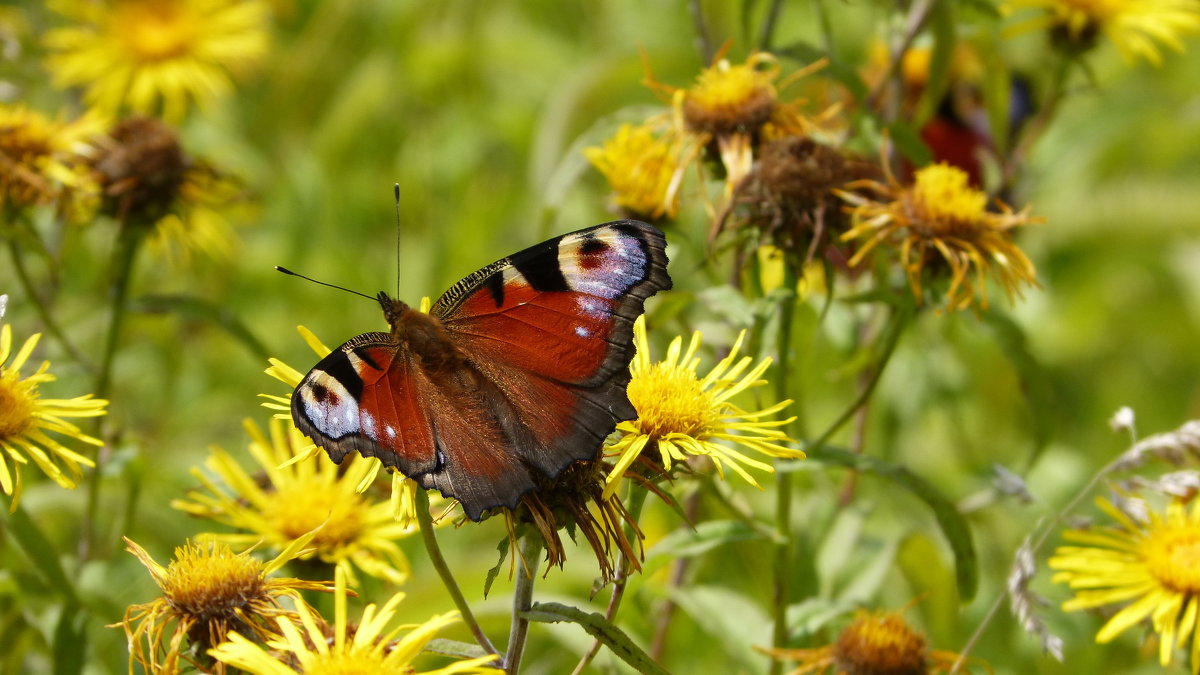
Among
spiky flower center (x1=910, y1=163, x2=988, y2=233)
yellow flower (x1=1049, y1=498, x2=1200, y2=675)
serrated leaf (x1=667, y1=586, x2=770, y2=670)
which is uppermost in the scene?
spiky flower center (x1=910, y1=163, x2=988, y2=233)

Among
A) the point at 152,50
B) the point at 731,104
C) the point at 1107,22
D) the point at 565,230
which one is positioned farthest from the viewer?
the point at 152,50

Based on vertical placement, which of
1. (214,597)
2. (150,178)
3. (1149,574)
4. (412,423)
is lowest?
(1149,574)

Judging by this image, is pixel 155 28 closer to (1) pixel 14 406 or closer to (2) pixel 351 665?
(1) pixel 14 406

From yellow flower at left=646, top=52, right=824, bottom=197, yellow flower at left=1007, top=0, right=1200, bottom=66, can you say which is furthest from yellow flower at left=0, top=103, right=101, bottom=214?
yellow flower at left=1007, top=0, right=1200, bottom=66

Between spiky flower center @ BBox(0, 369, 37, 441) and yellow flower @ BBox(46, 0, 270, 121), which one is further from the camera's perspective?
yellow flower @ BBox(46, 0, 270, 121)

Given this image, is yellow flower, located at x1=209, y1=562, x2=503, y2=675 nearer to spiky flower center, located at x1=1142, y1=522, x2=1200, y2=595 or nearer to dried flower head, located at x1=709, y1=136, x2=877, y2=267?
dried flower head, located at x1=709, y1=136, x2=877, y2=267

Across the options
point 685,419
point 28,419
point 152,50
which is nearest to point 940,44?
point 685,419

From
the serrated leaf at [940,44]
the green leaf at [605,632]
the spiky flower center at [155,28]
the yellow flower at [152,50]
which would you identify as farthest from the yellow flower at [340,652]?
the spiky flower center at [155,28]

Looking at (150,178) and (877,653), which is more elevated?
(150,178)
